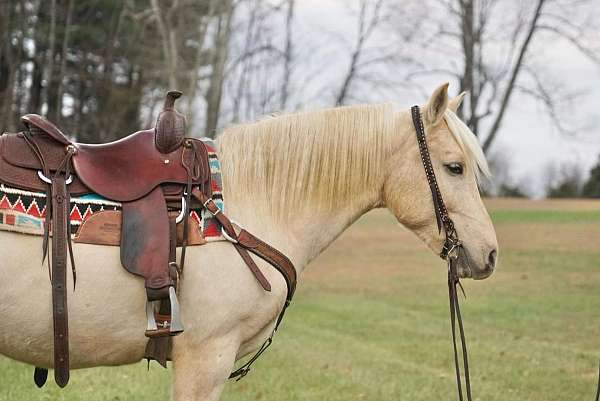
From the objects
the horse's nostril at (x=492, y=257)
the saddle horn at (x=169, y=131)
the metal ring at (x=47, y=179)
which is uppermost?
the saddle horn at (x=169, y=131)

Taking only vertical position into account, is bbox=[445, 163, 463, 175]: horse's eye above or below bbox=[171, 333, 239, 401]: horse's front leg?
above

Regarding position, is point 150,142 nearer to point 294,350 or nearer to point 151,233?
point 151,233

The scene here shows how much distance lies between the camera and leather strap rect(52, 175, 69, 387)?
2.55 m

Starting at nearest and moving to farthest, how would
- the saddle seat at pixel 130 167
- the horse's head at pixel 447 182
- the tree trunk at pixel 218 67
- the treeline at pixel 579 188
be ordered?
1. the saddle seat at pixel 130 167
2. the horse's head at pixel 447 182
3. the tree trunk at pixel 218 67
4. the treeline at pixel 579 188

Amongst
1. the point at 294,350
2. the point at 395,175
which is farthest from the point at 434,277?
the point at 395,175

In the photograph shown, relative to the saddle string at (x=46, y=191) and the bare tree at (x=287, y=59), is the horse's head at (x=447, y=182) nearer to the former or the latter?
the saddle string at (x=46, y=191)

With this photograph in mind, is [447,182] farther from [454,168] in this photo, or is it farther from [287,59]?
[287,59]

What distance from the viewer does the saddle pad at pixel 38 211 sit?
102 inches

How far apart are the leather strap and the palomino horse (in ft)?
0.16

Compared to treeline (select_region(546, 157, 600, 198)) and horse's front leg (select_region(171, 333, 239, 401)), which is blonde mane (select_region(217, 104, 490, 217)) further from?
treeline (select_region(546, 157, 600, 198))

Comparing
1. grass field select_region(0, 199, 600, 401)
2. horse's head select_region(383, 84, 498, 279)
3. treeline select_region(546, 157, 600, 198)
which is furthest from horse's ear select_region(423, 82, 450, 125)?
treeline select_region(546, 157, 600, 198)

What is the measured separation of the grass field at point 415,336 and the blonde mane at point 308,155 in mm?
3179

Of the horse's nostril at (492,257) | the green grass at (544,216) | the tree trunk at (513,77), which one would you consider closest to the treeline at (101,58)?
the tree trunk at (513,77)

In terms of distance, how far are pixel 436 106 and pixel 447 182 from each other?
0.35 metres
